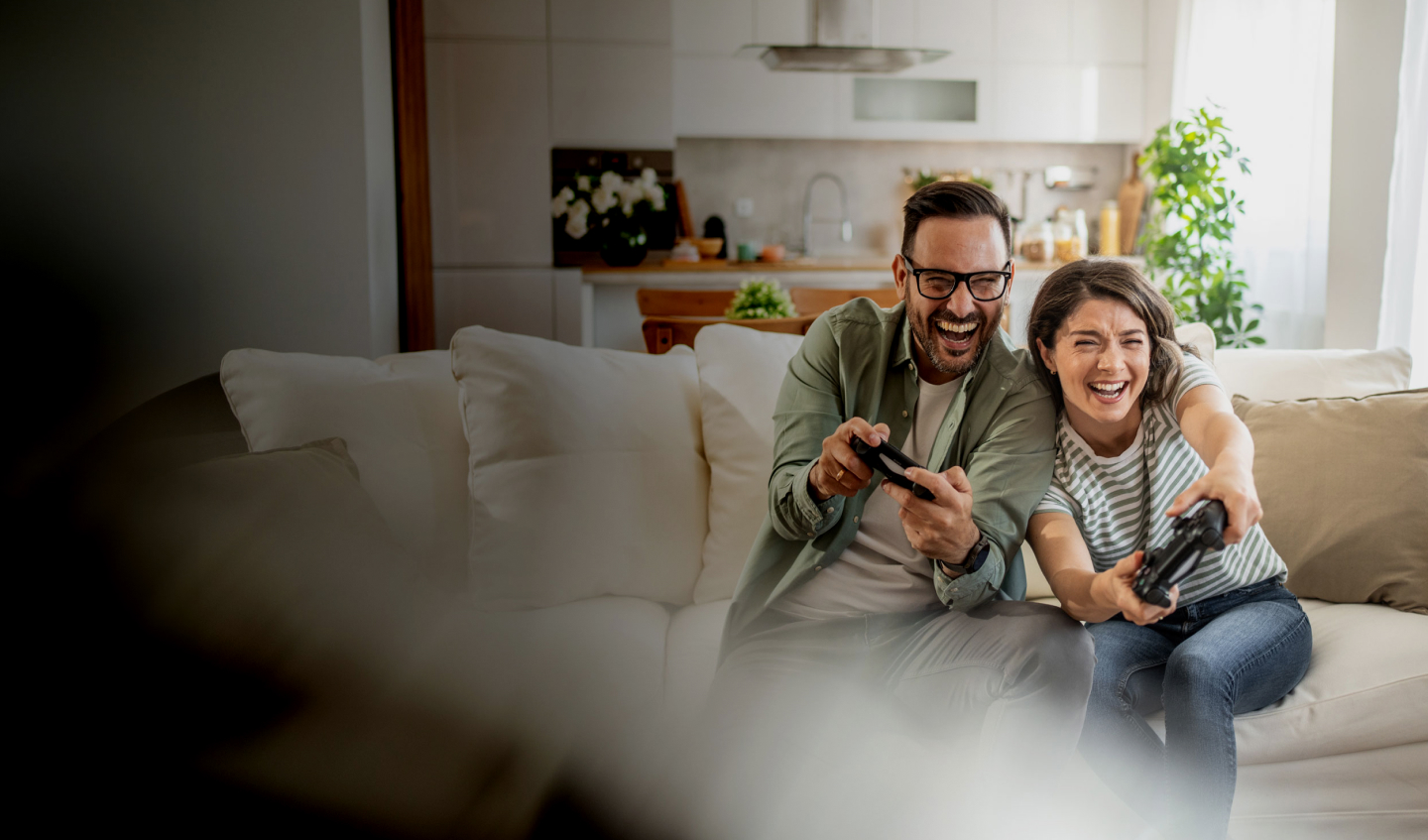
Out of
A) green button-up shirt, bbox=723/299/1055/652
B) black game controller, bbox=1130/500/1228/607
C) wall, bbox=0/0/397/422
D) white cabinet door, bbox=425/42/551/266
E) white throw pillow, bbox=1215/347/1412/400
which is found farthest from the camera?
white cabinet door, bbox=425/42/551/266

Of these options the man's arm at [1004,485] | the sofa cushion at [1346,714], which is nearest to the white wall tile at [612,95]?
the man's arm at [1004,485]

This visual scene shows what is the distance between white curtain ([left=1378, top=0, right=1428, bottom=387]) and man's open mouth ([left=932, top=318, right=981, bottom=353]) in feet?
7.23

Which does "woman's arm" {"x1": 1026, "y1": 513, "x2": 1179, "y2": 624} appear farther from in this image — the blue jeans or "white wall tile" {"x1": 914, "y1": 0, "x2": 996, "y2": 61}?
"white wall tile" {"x1": 914, "y1": 0, "x2": 996, "y2": 61}

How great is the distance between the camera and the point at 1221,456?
3.23 ft

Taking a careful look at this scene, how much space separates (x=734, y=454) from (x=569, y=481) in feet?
0.91

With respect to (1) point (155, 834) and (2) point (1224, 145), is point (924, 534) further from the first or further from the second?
(2) point (1224, 145)

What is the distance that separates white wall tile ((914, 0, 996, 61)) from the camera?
4.41m

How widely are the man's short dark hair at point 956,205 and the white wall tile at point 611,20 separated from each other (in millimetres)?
3250

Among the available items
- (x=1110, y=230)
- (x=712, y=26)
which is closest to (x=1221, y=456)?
(x=712, y=26)

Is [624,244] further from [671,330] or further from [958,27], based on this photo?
[958,27]

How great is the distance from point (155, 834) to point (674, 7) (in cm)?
451

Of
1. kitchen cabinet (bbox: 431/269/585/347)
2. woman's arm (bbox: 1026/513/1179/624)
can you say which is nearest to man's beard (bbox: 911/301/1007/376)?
woman's arm (bbox: 1026/513/1179/624)

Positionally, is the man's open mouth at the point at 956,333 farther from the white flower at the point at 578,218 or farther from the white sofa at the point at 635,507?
the white flower at the point at 578,218

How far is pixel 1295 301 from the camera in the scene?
3430mm
